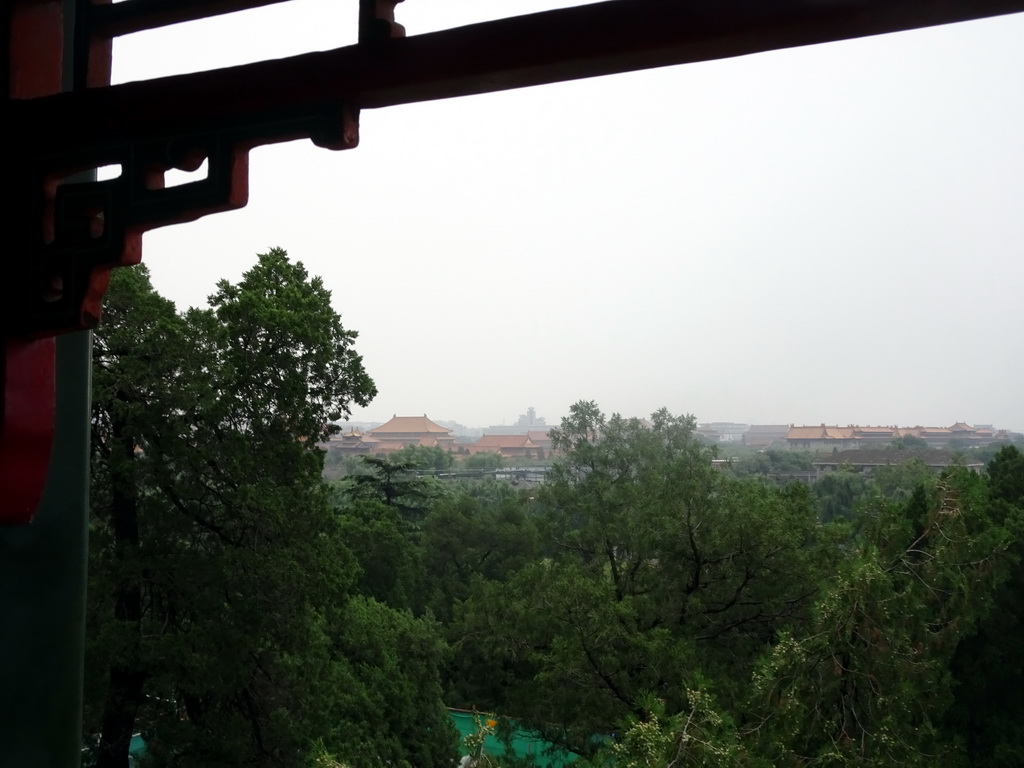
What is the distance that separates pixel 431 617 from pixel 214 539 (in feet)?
8.28

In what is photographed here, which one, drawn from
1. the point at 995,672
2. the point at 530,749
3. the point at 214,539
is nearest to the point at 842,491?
the point at 995,672

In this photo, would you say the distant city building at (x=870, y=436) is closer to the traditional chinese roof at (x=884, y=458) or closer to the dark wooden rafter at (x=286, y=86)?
the traditional chinese roof at (x=884, y=458)

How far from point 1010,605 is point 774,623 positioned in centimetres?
168

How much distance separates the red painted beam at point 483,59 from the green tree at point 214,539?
4.14 metres

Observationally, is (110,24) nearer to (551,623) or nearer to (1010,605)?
(551,623)

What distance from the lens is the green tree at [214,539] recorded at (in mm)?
4871

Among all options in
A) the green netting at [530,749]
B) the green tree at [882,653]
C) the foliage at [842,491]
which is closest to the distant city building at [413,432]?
the foliage at [842,491]

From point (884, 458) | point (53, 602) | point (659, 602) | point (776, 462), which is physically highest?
point (53, 602)

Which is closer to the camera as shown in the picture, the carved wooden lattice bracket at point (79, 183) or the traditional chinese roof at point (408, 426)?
the carved wooden lattice bracket at point (79, 183)

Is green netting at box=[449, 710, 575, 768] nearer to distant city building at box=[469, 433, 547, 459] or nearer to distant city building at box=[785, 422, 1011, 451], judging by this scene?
distant city building at box=[785, 422, 1011, 451]

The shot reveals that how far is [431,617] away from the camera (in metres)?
7.31

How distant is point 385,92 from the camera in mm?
993

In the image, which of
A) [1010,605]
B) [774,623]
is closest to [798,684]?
[774,623]

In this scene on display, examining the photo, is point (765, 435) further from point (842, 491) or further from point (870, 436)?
point (842, 491)
